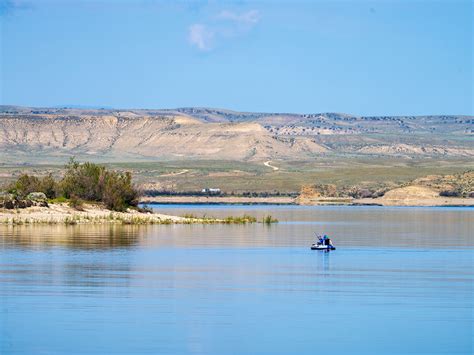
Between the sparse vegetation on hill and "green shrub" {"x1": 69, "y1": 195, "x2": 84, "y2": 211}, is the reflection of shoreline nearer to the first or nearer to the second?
"green shrub" {"x1": 69, "y1": 195, "x2": 84, "y2": 211}

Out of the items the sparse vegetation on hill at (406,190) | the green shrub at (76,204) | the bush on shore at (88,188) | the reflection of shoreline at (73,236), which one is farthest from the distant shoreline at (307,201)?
the reflection of shoreline at (73,236)

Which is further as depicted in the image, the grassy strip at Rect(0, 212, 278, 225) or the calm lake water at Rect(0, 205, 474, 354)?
the grassy strip at Rect(0, 212, 278, 225)

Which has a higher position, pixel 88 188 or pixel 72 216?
pixel 88 188

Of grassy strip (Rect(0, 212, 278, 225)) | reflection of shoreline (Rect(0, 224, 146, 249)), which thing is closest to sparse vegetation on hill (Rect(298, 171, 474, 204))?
grassy strip (Rect(0, 212, 278, 225))

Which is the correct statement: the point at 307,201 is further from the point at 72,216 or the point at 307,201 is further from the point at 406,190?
the point at 72,216

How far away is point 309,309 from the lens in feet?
83.5

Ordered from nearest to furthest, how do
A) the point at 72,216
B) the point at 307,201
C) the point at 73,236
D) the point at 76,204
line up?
the point at 73,236 → the point at 72,216 → the point at 76,204 → the point at 307,201

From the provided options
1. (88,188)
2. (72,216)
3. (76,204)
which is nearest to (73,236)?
(72,216)

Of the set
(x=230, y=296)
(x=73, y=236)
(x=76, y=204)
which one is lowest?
(x=230, y=296)

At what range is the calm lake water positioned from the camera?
21234mm

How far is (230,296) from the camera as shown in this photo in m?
27.5

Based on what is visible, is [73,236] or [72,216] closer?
[73,236]

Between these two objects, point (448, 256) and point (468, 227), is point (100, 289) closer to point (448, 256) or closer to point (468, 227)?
point (448, 256)

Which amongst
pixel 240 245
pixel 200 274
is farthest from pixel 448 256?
pixel 200 274
